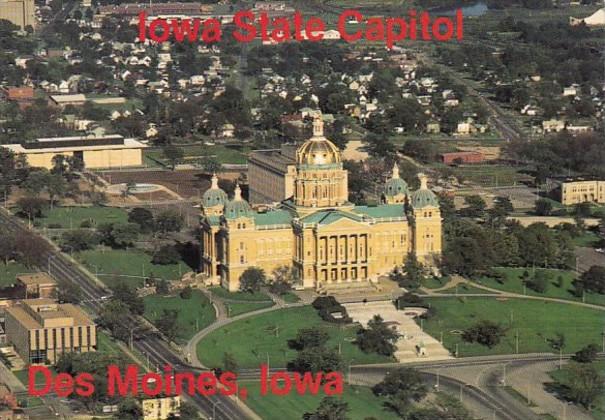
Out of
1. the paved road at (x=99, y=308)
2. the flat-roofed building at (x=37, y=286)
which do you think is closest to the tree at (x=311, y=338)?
the paved road at (x=99, y=308)

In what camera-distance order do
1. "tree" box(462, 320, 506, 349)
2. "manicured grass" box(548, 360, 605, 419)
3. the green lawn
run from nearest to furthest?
"manicured grass" box(548, 360, 605, 419)
"tree" box(462, 320, 506, 349)
the green lawn

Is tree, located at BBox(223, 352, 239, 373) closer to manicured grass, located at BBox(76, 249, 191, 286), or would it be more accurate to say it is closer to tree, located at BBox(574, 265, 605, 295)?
manicured grass, located at BBox(76, 249, 191, 286)

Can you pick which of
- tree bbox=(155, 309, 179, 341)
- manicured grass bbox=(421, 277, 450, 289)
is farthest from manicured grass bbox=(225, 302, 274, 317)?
manicured grass bbox=(421, 277, 450, 289)

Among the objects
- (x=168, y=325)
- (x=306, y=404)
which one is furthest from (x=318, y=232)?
(x=306, y=404)

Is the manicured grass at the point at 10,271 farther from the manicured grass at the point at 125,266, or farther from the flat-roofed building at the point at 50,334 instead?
the flat-roofed building at the point at 50,334

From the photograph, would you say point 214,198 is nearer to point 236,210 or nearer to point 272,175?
point 236,210

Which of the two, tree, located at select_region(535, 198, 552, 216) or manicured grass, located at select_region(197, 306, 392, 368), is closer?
manicured grass, located at select_region(197, 306, 392, 368)

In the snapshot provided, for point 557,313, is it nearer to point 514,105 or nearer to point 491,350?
point 491,350
